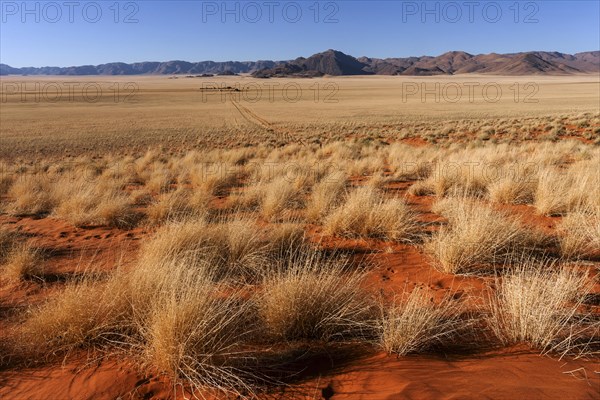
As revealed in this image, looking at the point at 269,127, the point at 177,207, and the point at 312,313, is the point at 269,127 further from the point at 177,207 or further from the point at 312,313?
the point at 312,313

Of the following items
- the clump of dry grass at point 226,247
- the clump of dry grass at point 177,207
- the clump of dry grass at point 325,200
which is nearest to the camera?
the clump of dry grass at point 226,247

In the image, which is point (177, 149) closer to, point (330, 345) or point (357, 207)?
point (357, 207)

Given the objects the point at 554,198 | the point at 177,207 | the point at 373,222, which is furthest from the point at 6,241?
the point at 554,198

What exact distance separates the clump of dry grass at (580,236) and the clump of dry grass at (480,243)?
0.32 meters

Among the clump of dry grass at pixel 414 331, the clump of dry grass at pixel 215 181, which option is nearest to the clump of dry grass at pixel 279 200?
the clump of dry grass at pixel 215 181

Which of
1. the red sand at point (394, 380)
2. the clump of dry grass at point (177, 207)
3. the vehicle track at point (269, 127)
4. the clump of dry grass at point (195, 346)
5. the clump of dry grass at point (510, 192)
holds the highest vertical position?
the vehicle track at point (269, 127)

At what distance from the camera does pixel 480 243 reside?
5016mm

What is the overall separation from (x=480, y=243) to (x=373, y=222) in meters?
1.74

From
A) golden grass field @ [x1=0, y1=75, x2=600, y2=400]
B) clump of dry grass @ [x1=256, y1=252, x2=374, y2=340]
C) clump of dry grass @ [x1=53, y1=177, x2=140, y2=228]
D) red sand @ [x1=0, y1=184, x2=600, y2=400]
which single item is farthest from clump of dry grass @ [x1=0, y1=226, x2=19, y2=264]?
clump of dry grass @ [x1=256, y1=252, x2=374, y2=340]

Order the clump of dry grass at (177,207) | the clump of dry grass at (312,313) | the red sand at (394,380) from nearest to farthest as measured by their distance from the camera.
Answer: the red sand at (394,380) → the clump of dry grass at (312,313) → the clump of dry grass at (177,207)

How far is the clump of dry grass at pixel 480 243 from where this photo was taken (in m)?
4.88

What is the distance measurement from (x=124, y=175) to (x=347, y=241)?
10.6 m

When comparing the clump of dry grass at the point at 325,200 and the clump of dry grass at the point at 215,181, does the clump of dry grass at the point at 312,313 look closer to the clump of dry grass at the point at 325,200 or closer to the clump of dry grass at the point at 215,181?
the clump of dry grass at the point at 325,200

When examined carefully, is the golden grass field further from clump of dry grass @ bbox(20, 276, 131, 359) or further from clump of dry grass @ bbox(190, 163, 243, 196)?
clump of dry grass @ bbox(190, 163, 243, 196)
